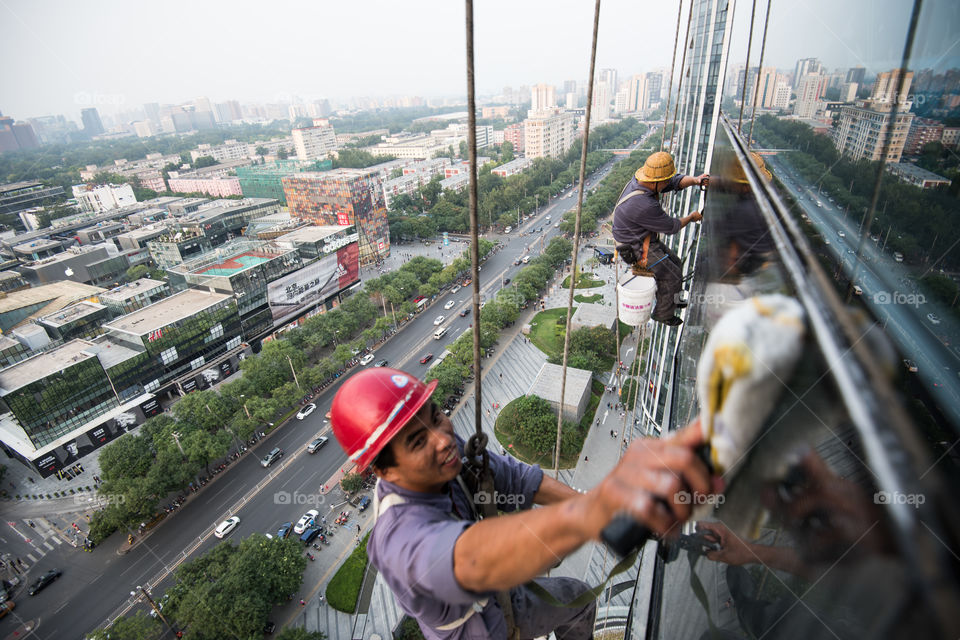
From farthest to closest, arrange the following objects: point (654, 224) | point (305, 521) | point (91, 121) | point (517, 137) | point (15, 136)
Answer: point (91, 121), point (15, 136), point (517, 137), point (305, 521), point (654, 224)

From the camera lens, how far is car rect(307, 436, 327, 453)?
15570 millimetres

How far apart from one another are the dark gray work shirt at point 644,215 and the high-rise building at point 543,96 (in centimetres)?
8707

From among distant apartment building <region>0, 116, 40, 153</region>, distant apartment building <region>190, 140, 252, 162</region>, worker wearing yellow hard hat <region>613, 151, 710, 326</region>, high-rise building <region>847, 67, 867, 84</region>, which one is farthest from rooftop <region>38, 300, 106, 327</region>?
distant apartment building <region>0, 116, 40, 153</region>

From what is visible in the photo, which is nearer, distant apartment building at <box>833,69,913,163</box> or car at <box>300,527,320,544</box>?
distant apartment building at <box>833,69,913,163</box>

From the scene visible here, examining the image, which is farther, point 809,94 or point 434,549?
point 809,94

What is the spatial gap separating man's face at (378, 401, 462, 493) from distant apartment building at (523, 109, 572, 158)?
55.5m

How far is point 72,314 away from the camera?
69.2ft

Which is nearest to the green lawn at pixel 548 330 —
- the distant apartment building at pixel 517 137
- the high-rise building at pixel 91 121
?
the distant apartment building at pixel 517 137

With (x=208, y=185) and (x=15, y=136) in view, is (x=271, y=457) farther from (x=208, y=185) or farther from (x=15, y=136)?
(x=15, y=136)

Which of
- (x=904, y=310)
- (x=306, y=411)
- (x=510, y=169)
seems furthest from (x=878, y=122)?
(x=510, y=169)

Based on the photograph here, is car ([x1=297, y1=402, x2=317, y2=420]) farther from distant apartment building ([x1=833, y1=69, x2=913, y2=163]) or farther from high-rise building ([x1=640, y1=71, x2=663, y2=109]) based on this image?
high-rise building ([x1=640, y1=71, x2=663, y2=109])

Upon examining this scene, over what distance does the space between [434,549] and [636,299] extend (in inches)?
147

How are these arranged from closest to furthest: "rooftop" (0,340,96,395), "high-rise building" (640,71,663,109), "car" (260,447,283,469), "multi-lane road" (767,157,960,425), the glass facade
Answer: "multi-lane road" (767,157,960,425) < the glass facade < "rooftop" (0,340,96,395) < "car" (260,447,283,469) < "high-rise building" (640,71,663,109)

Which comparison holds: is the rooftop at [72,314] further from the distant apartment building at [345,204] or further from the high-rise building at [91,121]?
the high-rise building at [91,121]
